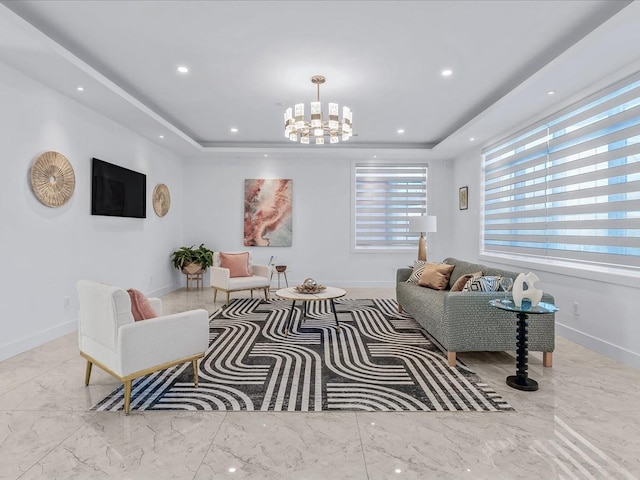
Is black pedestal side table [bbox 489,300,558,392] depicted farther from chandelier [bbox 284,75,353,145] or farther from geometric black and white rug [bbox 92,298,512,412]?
chandelier [bbox 284,75,353,145]

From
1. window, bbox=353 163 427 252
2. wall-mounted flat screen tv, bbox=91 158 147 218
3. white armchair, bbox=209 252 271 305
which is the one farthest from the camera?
window, bbox=353 163 427 252

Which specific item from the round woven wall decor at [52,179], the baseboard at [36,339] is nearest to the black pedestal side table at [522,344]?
the baseboard at [36,339]

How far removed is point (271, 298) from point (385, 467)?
436 cm

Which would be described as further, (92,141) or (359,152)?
(359,152)

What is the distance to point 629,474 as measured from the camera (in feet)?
5.50

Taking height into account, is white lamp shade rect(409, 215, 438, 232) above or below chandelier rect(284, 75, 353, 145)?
below

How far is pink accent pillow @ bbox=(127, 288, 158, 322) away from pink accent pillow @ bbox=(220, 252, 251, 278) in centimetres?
327

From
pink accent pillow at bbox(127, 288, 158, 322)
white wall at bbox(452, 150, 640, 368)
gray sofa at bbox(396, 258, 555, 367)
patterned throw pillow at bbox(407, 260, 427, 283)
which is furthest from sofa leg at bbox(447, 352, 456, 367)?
pink accent pillow at bbox(127, 288, 158, 322)

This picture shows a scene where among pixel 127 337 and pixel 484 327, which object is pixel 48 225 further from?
pixel 484 327

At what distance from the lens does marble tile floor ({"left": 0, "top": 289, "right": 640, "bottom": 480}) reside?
1.71 meters

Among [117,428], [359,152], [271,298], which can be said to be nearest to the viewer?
[117,428]

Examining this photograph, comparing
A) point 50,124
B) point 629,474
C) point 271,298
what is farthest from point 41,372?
point 629,474

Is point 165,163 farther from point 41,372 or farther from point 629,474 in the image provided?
point 629,474

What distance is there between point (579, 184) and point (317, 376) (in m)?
3.36
